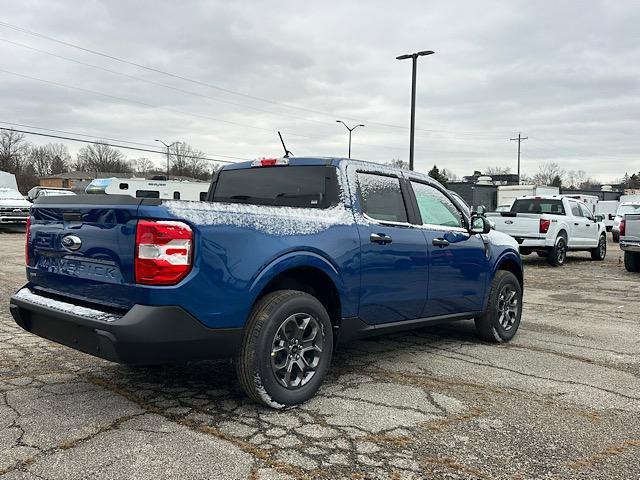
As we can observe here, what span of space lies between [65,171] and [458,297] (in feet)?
381

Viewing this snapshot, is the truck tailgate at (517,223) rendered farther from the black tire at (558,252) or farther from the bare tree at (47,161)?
the bare tree at (47,161)

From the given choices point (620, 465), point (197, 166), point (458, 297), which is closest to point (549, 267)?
point (458, 297)

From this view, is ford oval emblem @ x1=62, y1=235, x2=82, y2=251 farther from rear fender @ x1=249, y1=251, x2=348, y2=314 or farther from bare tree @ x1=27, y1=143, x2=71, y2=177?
bare tree @ x1=27, y1=143, x2=71, y2=177

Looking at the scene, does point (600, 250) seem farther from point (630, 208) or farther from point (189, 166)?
point (189, 166)

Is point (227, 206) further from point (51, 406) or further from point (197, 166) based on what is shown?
point (197, 166)

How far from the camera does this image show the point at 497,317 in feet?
18.9

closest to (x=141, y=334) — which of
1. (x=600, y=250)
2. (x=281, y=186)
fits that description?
(x=281, y=186)

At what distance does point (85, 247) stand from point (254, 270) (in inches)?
41.4

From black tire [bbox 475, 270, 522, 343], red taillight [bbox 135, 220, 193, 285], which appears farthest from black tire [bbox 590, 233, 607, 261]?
red taillight [bbox 135, 220, 193, 285]

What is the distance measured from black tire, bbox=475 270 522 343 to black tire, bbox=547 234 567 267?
30.5 ft

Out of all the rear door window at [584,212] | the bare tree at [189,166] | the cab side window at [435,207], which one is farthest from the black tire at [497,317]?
the bare tree at [189,166]

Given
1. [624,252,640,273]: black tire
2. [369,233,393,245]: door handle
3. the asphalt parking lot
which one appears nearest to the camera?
the asphalt parking lot

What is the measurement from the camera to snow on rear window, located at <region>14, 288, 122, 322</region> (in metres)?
3.28

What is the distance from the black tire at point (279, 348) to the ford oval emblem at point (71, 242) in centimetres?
117
